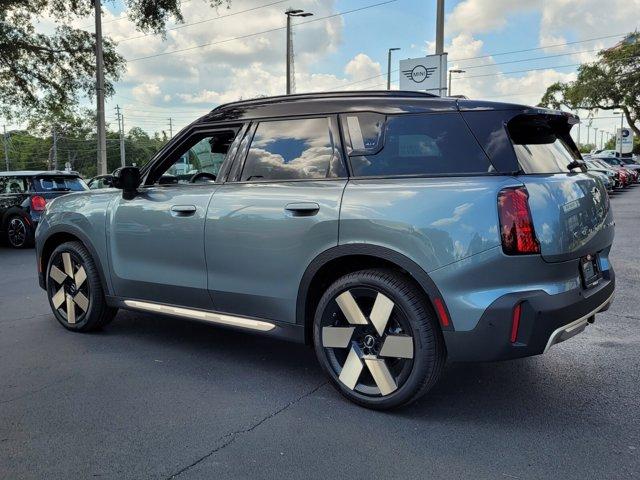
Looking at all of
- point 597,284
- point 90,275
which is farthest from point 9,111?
point 597,284

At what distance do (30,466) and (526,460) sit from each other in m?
2.38

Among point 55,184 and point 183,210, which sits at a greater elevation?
point 55,184

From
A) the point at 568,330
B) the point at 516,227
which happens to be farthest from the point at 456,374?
the point at 516,227

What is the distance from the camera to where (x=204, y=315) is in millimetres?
4059

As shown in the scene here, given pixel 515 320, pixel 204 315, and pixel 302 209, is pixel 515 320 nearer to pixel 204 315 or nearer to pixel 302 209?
pixel 302 209

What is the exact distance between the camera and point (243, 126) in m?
4.03

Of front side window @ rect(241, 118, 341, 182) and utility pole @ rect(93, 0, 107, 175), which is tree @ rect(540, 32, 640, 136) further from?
front side window @ rect(241, 118, 341, 182)

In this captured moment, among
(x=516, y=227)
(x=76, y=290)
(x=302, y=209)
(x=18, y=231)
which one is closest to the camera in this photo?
(x=516, y=227)

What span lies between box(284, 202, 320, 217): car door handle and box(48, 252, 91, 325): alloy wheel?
223 centimetres

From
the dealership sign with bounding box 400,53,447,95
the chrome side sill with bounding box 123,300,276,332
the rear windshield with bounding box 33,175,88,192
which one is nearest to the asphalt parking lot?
the chrome side sill with bounding box 123,300,276,332

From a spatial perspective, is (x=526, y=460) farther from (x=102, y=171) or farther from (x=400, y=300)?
(x=102, y=171)

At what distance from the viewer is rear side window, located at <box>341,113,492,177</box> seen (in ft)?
10.3

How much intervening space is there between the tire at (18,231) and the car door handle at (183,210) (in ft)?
27.8

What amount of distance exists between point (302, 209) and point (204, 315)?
3.80 feet
